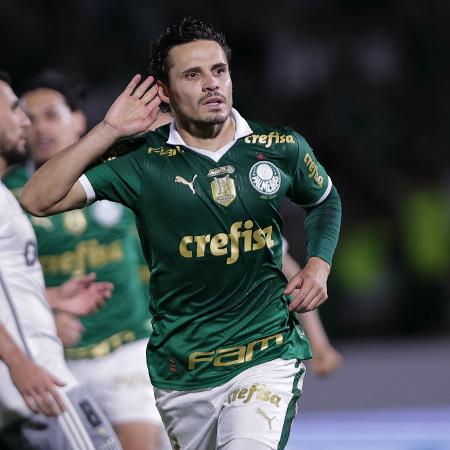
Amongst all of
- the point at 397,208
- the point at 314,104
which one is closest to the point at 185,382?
the point at 397,208

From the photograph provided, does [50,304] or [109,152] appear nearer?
[109,152]

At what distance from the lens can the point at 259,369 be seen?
408cm

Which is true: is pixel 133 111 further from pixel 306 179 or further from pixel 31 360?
pixel 31 360

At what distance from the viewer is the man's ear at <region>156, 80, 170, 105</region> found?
4285mm

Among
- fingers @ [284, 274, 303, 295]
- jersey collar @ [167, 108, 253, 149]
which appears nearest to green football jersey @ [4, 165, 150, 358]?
jersey collar @ [167, 108, 253, 149]

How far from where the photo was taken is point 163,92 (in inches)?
169

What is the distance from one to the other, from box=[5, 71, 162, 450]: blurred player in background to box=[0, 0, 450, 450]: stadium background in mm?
3798

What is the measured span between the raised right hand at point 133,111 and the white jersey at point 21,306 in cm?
77

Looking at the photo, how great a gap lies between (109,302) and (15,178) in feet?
2.39

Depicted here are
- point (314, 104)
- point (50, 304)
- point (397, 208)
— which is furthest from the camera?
point (314, 104)

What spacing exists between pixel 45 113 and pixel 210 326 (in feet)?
6.45

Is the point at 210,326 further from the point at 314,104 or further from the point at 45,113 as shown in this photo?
the point at 314,104

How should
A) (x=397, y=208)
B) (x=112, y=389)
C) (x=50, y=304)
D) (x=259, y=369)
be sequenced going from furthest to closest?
1. (x=397, y=208)
2. (x=112, y=389)
3. (x=50, y=304)
4. (x=259, y=369)

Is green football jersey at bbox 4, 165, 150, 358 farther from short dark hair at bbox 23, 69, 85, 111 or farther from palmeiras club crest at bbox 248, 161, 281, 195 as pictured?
palmeiras club crest at bbox 248, 161, 281, 195
